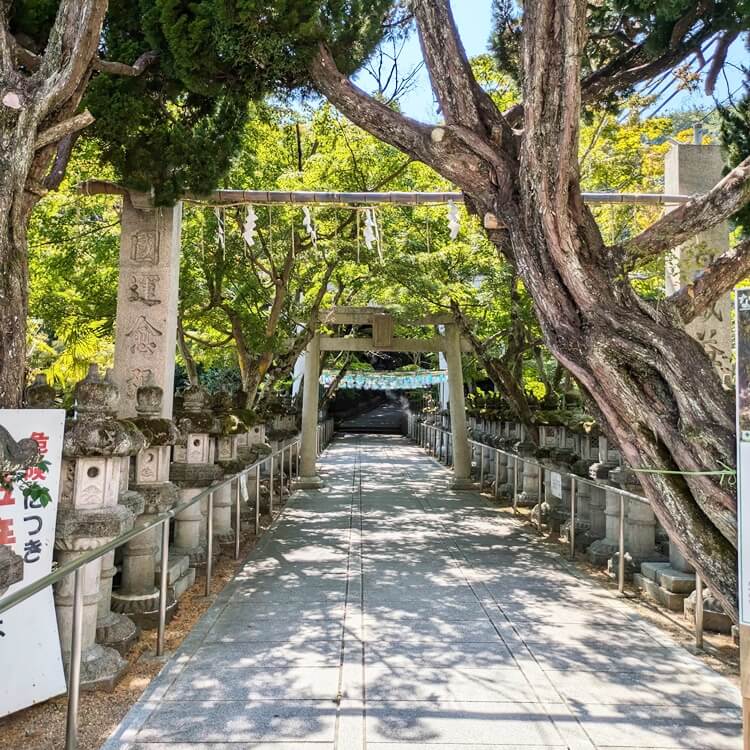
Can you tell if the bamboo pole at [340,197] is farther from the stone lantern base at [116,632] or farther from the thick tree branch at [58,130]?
the stone lantern base at [116,632]

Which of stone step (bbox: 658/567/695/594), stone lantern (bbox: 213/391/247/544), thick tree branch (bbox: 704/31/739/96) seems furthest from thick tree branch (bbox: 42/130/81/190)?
stone step (bbox: 658/567/695/594)

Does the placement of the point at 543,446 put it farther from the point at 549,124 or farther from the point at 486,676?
the point at 549,124

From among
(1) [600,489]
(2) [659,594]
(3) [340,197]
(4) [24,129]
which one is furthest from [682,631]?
(4) [24,129]

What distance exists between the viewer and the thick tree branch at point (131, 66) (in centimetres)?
467

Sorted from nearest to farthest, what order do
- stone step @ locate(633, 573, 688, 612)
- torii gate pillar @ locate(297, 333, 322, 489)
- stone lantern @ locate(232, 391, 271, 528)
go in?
stone step @ locate(633, 573, 688, 612) < stone lantern @ locate(232, 391, 271, 528) < torii gate pillar @ locate(297, 333, 322, 489)

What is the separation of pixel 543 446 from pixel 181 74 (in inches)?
299

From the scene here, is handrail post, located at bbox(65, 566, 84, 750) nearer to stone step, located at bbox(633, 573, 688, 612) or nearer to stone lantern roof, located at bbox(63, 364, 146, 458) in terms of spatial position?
stone lantern roof, located at bbox(63, 364, 146, 458)

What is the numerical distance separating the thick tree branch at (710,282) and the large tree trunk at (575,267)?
0.05m

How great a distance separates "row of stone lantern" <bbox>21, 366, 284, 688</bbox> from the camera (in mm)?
3873

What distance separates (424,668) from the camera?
407 cm

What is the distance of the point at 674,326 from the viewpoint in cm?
290

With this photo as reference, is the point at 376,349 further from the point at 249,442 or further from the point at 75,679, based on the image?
the point at 75,679

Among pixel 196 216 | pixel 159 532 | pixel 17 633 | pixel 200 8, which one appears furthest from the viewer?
pixel 196 216

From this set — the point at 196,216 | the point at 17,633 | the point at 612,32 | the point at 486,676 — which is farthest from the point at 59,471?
the point at 196,216
